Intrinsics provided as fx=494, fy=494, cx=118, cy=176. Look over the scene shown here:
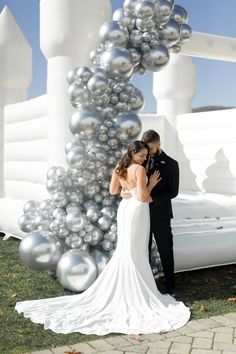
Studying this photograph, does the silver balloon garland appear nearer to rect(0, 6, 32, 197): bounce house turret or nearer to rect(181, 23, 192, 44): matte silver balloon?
rect(181, 23, 192, 44): matte silver balloon

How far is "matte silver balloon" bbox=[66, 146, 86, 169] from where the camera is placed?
4.07 m

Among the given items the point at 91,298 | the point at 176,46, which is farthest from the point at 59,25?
the point at 91,298

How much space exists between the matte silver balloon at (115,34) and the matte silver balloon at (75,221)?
1506 mm

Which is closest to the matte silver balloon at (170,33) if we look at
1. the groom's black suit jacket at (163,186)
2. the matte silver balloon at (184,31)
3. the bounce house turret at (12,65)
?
the matte silver balloon at (184,31)

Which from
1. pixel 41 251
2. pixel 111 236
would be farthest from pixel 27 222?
pixel 111 236

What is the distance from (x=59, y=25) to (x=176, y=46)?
1141mm

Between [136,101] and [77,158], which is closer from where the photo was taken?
[77,158]

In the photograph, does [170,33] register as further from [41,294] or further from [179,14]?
[41,294]

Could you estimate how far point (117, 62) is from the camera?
412 cm

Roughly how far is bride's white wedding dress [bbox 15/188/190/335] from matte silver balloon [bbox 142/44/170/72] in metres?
1.28

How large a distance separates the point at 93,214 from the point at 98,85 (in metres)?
1.07

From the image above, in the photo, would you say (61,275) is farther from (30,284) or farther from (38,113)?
(38,113)

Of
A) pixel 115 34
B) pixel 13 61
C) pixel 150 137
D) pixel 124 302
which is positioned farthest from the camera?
pixel 13 61

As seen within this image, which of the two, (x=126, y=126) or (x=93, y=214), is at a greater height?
(x=126, y=126)
